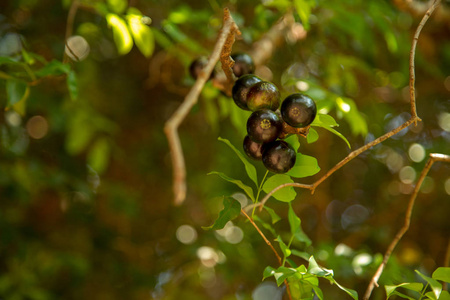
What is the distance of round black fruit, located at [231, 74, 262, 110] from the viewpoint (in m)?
0.96

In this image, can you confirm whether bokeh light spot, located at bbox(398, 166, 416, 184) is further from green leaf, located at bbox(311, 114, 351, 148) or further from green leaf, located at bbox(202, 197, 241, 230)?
green leaf, located at bbox(202, 197, 241, 230)

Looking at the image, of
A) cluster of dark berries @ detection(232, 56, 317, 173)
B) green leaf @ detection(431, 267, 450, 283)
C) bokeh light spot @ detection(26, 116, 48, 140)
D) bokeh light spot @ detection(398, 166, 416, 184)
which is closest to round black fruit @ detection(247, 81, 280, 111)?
cluster of dark berries @ detection(232, 56, 317, 173)

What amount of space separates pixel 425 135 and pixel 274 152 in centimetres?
195

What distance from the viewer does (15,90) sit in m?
1.19

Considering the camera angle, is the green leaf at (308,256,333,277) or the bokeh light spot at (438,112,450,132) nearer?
the green leaf at (308,256,333,277)

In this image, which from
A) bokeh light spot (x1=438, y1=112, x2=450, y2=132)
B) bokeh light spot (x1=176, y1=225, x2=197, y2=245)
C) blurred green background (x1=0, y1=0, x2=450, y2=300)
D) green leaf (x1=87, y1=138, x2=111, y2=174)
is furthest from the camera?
bokeh light spot (x1=176, y1=225, x2=197, y2=245)

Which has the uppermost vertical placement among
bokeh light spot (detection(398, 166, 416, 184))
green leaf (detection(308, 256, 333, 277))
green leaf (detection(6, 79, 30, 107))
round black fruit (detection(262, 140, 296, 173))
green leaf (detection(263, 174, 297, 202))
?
round black fruit (detection(262, 140, 296, 173))

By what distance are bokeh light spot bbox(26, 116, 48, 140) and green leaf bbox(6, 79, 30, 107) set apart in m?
1.46

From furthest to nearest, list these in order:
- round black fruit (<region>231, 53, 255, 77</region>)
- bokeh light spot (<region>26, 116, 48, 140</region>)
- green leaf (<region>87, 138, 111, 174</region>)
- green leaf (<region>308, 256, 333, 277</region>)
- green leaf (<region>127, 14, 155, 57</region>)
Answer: bokeh light spot (<region>26, 116, 48, 140</region>)
green leaf (<region>87, 138, 111, 174</region>)
green leaf (<region>127, 14, 155, 57</region>)
round black fruit (<region>231, 53, 255, 77</region>)
green leaf (<region>308, 256, 333, 277</region>)

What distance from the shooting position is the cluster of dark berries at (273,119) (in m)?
0.88

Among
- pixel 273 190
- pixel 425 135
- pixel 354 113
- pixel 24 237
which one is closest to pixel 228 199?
pixel 273 190

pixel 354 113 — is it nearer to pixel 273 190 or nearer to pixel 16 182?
pixel 273 190

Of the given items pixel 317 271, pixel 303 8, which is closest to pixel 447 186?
pixel 303 8

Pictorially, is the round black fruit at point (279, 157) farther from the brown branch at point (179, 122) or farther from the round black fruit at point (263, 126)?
the brown branch at point (179, 122)
